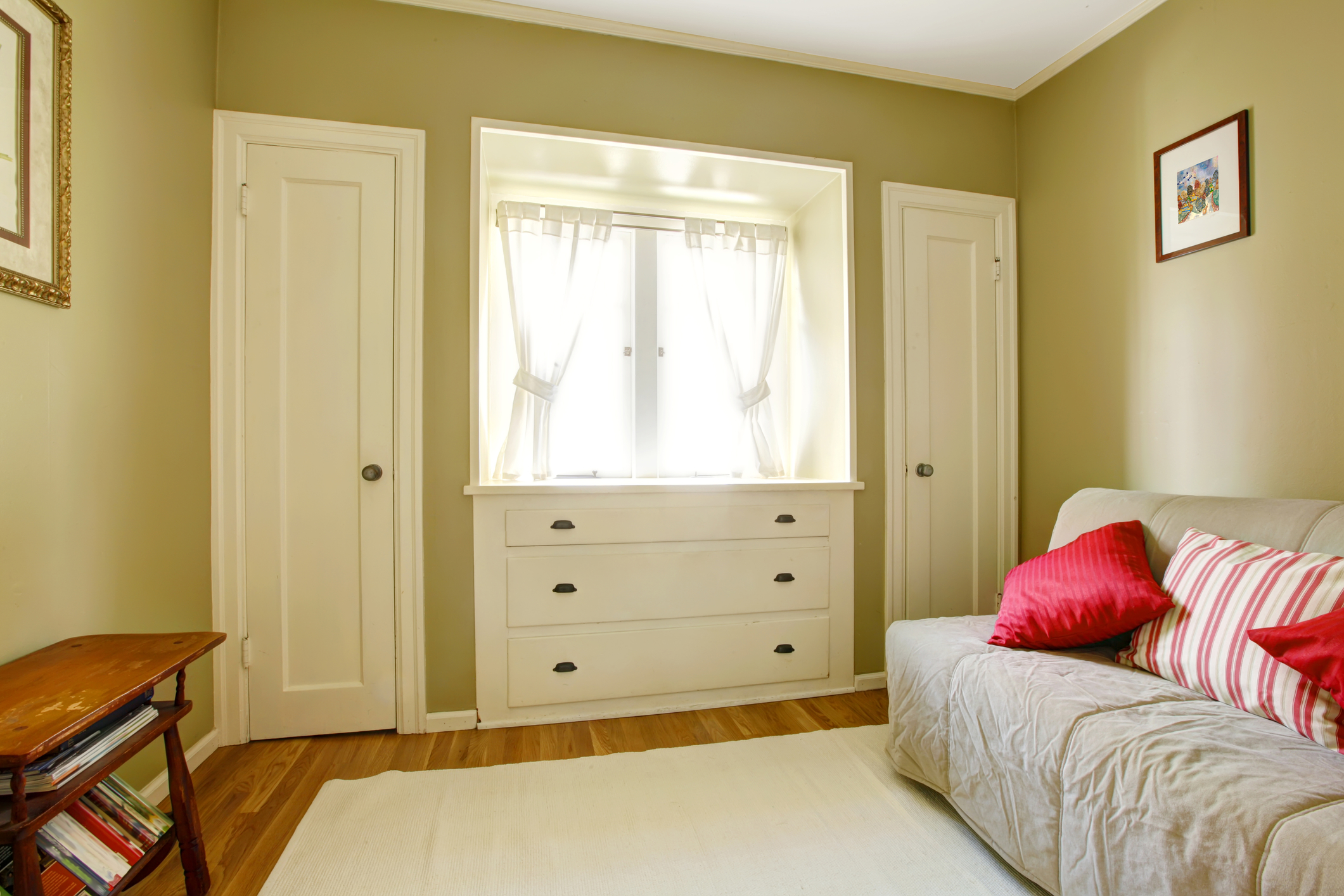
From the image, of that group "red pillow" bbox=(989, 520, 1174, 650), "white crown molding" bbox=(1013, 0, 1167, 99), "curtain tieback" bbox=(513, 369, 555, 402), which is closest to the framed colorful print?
"white crown molding" bbox=(1013, 0, 1167, 99)

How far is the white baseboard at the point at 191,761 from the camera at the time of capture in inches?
67.3

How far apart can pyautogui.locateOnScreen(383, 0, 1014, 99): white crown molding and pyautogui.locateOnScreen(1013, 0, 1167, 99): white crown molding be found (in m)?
0.07

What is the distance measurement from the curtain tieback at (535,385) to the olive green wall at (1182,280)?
6.94ft

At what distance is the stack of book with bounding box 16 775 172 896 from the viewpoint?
1126 mm

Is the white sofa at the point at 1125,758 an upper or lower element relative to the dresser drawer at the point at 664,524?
lower

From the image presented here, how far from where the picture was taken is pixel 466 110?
7.36 ft

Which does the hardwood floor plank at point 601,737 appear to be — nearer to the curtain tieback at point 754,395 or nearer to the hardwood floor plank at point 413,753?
the hardwood floor plank at point 413,753

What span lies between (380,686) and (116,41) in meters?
2.04

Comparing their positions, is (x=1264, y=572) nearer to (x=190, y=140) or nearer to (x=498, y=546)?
(x=498, y=546)

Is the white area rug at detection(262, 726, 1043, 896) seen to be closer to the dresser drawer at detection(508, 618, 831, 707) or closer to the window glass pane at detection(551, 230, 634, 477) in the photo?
the dresser drawer at detection(508, 618, 831, 707)

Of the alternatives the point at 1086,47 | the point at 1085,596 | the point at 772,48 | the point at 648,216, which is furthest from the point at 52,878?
the point at 1086,47

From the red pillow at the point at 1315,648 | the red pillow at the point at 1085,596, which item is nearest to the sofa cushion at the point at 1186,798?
the red pillow at the point at 1315,648

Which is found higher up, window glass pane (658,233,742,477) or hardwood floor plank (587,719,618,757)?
window glass pane (658,233,742,477)

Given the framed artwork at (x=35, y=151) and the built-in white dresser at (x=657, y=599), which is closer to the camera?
the framed artwork at (x=35, y=151)
